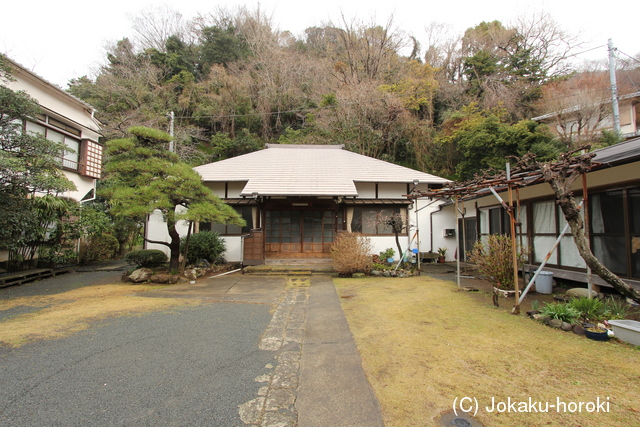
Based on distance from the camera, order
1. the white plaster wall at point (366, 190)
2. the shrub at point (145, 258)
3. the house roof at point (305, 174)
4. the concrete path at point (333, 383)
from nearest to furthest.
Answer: the concrete path at point (333, 383) → the shrub at point (145, 258) → the house roof at point (305, 174) → the white plaster wall at point (366, 190)

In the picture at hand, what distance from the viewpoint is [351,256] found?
8734 millimetres

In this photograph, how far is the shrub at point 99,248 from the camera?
1159cm

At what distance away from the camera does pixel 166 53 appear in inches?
944

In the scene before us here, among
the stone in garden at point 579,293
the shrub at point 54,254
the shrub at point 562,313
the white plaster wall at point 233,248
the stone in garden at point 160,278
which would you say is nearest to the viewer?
the shrub at point 562,313

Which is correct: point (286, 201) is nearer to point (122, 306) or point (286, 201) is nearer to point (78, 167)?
point (122, 306)

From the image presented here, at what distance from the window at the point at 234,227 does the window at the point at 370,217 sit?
407 cm

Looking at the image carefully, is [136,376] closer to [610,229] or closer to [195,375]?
[195,375]

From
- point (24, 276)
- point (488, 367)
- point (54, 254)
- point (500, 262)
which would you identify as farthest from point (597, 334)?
point (54, 254)

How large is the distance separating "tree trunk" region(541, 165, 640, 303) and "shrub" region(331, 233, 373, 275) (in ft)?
17.6

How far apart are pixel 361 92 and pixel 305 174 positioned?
32.0 ft

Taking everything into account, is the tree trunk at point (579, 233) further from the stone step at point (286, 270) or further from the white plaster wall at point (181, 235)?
the white plaster wall at point (181, 235)

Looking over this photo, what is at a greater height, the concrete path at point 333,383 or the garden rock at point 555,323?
the garden rock at point 555,323

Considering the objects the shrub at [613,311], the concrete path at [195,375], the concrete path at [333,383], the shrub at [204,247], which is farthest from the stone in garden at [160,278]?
the shrub at [613,311]

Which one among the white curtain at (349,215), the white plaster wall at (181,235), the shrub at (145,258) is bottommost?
the shrub at (145,258)
